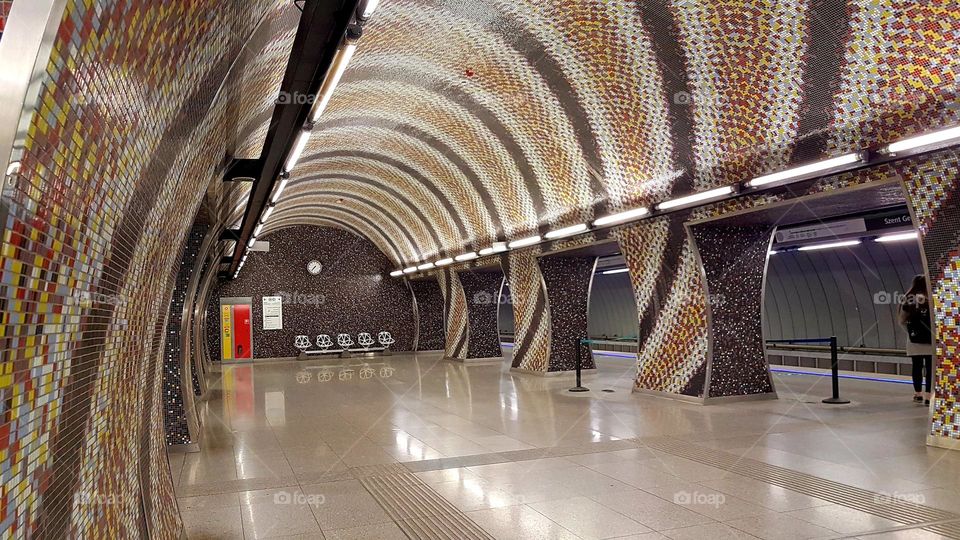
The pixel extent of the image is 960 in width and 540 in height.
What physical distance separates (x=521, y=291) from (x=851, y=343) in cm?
869

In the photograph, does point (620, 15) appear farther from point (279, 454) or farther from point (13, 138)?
point (13, 138)

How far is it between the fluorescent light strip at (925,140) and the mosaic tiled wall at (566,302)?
9.32m

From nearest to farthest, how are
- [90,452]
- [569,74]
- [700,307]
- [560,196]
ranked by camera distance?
[90,452] < [569,74] < [700,307] < [560,196]

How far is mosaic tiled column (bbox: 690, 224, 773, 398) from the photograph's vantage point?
10617 millimetres

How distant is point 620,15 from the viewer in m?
7.87

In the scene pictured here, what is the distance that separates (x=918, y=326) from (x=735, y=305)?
94.0 inches

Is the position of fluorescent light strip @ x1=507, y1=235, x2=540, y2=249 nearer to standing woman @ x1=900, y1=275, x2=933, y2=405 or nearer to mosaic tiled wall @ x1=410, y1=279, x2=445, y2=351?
standing woman @ x1=900, y1=275, x2=933, y2=405

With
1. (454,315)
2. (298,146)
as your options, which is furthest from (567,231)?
(454,315)

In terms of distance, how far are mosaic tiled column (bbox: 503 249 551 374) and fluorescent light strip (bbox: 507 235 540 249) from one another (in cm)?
47

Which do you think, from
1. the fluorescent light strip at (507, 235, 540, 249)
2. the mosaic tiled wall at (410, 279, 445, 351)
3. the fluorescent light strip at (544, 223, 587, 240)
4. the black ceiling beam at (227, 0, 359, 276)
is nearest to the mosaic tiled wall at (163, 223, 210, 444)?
the black ceiling beam at (227, 0, 359, 276)

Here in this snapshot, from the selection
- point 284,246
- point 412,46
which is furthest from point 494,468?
point 284,246

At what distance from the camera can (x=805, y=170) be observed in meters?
7.71

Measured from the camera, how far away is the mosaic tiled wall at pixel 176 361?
7953 mm

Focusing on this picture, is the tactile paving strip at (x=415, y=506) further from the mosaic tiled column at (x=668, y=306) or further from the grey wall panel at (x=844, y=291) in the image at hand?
the grey wall panel at (x=844, y=291)
